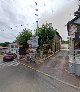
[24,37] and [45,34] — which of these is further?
[24,37]

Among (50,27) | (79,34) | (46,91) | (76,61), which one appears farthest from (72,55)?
(50,27)

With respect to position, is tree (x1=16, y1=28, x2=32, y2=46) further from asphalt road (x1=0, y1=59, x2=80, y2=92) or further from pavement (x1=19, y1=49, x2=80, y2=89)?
asphalt road (x1=0, y1=59, x2=80, y2=92)

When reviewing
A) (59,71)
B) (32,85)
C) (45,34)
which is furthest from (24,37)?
(32,85)

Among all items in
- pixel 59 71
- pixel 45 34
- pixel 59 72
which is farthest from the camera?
pixel 45 34

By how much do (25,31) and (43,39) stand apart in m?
16.3

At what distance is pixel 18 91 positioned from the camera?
11.2 meters

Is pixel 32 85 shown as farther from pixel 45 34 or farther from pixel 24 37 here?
pixel 24 37

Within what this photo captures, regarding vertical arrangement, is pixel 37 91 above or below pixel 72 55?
below

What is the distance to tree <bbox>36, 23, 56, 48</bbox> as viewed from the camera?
4472 cm

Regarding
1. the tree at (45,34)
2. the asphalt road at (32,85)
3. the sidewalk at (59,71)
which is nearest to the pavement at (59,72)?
the sidewalk at (59,71)

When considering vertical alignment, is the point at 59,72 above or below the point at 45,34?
below

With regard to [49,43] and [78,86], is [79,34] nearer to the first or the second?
[78,86]

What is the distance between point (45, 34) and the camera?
45.3 m

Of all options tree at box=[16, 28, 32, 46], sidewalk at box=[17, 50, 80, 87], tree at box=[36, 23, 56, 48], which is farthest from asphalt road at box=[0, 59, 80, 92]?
tree at box=[16, 28, 32, 46]
